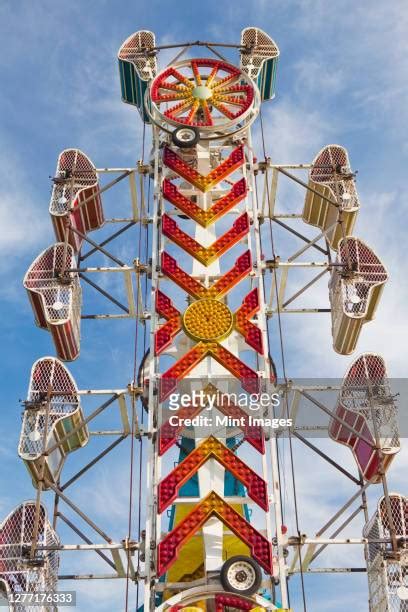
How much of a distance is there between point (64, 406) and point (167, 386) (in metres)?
2.41

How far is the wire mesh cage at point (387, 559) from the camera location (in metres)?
15.4

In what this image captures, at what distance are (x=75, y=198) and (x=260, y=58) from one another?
24.0 ft

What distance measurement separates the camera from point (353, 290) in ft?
63.4

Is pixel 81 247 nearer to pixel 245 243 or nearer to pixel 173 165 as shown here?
pixel 173 165

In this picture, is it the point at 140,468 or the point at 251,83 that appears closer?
the point at 140,468

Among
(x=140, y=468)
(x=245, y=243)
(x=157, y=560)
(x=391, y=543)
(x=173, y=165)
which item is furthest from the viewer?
(x=173, y=165)

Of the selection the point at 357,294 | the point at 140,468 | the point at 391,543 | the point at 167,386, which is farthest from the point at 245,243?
the point at 391,543

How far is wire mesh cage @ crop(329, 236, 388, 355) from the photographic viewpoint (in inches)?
749

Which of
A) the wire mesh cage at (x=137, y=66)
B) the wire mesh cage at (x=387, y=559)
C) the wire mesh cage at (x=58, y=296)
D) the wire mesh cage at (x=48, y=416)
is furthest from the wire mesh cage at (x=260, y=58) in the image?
A: the wire mesh cage at (x=387, y=559)

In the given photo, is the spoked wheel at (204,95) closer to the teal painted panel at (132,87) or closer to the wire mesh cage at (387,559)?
the teal painted panel at (132,87)

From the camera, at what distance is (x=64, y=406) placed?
692 inches

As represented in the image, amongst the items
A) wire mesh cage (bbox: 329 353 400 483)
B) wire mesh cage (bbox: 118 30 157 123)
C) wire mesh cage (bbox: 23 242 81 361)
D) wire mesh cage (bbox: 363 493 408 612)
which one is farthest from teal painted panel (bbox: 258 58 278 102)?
wire mesh cage (bbox: 363 493 408 612)

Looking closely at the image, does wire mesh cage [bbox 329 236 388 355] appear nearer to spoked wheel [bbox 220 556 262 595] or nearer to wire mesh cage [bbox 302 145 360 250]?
wire mesh cage [bbox 302 145 360 250]

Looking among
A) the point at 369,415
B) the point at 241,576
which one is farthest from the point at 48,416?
the point at 369,415
